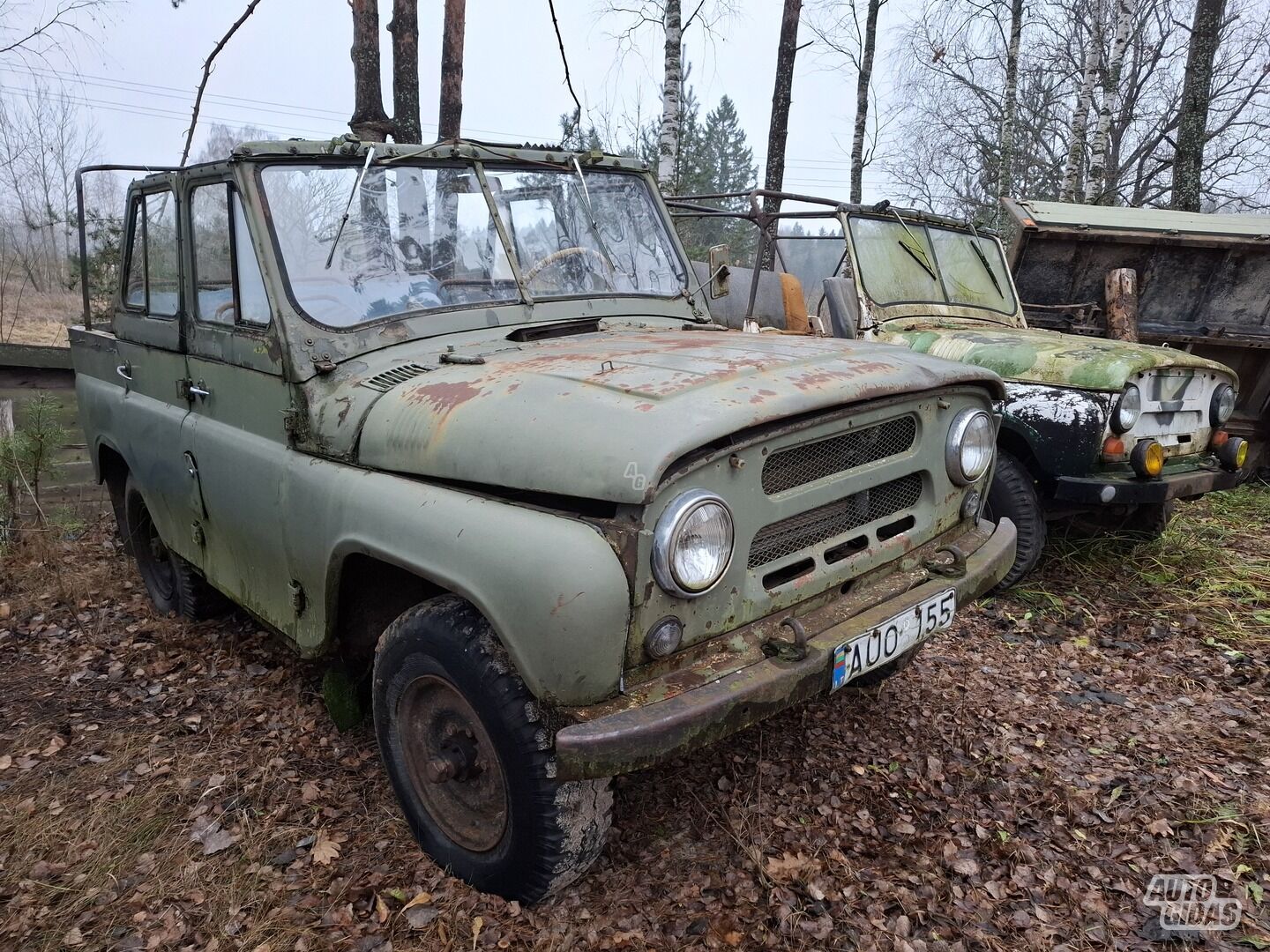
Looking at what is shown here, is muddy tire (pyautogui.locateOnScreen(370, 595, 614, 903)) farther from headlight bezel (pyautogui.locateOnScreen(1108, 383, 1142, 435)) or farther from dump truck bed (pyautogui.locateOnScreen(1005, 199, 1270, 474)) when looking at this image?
dump truck bed (pyautogui.locateOnScreen(1005, 199, 1270, 474))

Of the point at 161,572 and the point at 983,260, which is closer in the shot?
the point at 161,572

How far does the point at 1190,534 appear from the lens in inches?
213

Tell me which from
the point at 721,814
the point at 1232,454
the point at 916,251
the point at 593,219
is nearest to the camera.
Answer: the point at 721,814

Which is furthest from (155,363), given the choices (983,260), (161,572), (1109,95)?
(1109,95)

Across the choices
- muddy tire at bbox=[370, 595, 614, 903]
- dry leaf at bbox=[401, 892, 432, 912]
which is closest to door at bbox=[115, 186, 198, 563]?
muddy tire at bbox=[370, 595, 614, 903]

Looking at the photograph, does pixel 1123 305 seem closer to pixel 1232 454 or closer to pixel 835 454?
pixel 1232 454

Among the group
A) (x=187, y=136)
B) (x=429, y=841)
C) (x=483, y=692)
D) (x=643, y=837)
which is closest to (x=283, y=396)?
(x=483, y=692)

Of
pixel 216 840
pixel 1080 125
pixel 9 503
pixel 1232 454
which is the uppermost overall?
pixel 1080 125

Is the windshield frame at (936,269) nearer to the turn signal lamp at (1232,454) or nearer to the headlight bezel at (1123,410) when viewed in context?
the headlight bezel at (1123,410)

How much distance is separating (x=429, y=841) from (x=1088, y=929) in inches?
74.5

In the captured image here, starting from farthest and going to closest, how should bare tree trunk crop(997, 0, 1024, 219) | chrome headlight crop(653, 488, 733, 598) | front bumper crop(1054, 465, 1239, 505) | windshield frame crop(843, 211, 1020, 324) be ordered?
1. bare tree trunk crop(997, 0, 1024, 219)
2. windshield frame crop(843, 211, 1020, 324)
3. front bumper crop(1054, 465, 1239, 505)
4. chrome headlight crop(653, 488, 733, 598)

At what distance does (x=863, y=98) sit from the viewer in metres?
14.3

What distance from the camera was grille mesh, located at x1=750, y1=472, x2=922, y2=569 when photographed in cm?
231

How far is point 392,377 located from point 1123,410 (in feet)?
11.9
